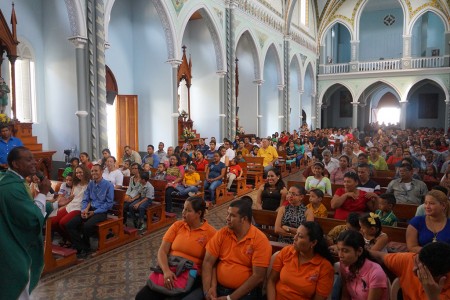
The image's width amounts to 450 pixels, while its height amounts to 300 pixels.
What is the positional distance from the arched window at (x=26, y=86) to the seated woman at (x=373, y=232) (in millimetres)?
9433

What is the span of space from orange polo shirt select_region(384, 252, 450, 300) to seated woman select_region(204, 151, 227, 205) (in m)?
5.57

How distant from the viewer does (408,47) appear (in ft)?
75.4

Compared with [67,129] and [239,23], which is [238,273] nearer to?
[67,129]

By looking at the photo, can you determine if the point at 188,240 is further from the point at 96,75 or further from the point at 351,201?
the point at 96,75

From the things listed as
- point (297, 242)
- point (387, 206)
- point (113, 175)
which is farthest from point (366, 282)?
point (113, 175)

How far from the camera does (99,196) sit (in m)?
5.43

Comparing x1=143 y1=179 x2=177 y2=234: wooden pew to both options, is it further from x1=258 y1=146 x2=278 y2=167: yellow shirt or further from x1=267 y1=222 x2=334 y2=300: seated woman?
x1=258 y1=146 x2=278 y2=167: yellow shirt

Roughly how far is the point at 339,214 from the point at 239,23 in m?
11.8

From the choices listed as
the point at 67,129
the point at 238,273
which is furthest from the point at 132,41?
the point at 238,273

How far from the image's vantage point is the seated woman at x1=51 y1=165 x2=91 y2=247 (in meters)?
5.33

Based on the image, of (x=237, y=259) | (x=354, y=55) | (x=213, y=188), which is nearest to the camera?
(x=237, y=259)

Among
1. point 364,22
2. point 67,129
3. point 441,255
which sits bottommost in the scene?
point 441,255

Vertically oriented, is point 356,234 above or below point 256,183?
above

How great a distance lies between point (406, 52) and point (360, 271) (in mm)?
23540
